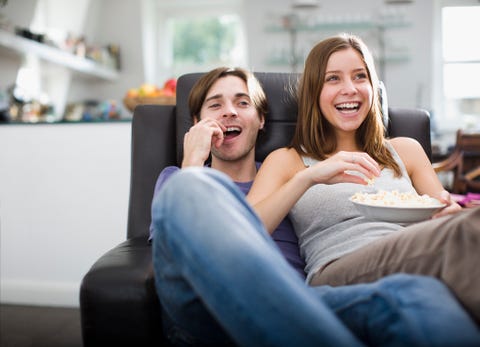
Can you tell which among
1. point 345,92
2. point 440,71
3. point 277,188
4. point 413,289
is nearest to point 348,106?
point 345,92

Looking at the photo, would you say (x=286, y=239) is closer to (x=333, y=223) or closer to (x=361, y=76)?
(x=333, y=223)

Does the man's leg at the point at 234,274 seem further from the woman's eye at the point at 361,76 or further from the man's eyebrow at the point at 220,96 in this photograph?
the woman's eye at the point at 361,76

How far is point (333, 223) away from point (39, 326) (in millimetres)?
1422

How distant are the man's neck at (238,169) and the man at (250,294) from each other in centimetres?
61

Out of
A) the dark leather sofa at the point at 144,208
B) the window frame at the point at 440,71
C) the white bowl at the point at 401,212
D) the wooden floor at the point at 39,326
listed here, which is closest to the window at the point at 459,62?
the window frame at the point at 440,71

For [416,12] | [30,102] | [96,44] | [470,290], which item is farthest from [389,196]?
[96,44]

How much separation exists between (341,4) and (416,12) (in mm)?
747

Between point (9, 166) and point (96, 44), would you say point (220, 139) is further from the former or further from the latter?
point (96, 44)

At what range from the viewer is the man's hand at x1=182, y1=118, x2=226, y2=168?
131 cm

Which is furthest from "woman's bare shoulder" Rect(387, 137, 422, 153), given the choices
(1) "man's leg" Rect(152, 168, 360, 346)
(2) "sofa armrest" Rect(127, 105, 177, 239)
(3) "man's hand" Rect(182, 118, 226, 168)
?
(1) "man's leg" Rect(152, 168, 360, 346)

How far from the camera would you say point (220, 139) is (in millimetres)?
1373

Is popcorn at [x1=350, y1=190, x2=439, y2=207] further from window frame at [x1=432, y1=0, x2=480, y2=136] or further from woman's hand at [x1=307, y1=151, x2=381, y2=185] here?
window frame at [x1=432, y1=0, x2=480, y2=136]

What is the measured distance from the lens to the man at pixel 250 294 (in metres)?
0.70

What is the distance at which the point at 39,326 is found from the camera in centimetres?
205
